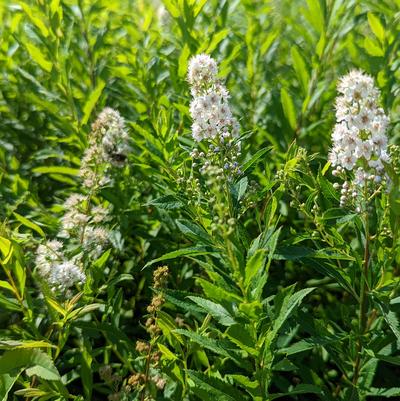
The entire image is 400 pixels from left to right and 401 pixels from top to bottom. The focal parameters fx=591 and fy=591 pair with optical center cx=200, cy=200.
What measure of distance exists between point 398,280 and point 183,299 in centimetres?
70

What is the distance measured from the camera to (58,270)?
2.15 metres

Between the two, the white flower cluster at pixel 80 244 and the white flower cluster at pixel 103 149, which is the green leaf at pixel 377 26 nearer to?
the white flower cluster at pixel 103 149

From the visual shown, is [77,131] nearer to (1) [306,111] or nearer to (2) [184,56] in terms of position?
(2) [184,56]

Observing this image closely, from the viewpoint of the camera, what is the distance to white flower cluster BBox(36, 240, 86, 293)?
215 centimetres

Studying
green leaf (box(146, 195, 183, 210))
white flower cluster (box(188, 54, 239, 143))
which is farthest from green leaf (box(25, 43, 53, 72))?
green leaf (box(146, 195, 183, 210))

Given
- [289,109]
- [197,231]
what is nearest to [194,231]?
[197,231]

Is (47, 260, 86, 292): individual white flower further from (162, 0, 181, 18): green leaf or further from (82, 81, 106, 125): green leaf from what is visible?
(162, 0, 181, 18): green leaf

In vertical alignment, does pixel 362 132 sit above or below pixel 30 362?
above

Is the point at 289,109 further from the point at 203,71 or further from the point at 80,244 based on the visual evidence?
the point at 80,244

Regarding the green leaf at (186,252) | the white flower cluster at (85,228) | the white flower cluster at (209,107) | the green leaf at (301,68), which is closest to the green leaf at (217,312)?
the green leaf at (186,252)

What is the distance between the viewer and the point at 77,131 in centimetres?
309

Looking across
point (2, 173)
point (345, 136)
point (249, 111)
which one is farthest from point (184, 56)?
point (345, 136)

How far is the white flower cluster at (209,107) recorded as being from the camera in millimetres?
2014

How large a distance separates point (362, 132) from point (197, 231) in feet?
1.97
